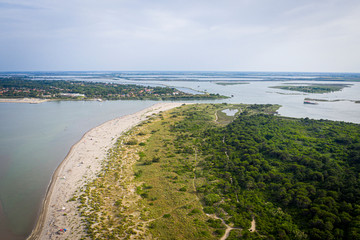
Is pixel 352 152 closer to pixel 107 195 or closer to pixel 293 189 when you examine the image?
pixel 293 189

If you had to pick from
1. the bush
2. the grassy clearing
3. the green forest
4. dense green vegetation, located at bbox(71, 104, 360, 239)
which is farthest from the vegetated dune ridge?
the green forest

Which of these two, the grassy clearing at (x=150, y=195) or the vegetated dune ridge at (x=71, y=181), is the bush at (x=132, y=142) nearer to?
the grassy clearing at (x=150, y=195)

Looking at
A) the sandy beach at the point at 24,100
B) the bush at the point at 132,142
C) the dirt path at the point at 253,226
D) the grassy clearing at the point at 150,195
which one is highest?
the sandy beach at the point at 24,100

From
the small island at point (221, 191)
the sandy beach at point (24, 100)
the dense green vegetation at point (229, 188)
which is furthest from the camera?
the sandy beach at point (24, 100)

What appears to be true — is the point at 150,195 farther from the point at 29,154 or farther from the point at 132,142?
the point at 29,154

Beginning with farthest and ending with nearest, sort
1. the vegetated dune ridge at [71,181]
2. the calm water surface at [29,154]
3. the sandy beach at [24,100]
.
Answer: the sandy beach at [24,100] → the calm water surface at [29,154] → the vegetated dune ridge at [71,181]

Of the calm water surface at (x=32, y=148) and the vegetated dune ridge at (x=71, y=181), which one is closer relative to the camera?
the vegetated dune ridge at (x=71, y=181)

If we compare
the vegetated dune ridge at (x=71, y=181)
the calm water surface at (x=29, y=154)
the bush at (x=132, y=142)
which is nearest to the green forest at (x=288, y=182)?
the bush at (x=132, y=142)
